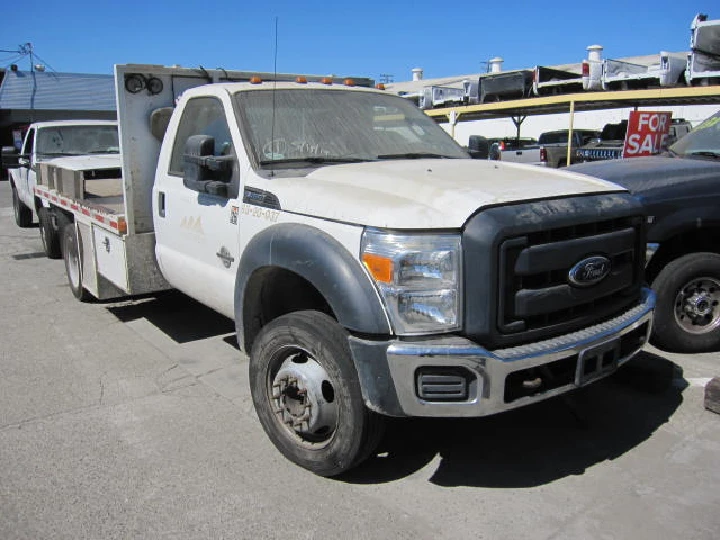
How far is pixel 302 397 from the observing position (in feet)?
11.3

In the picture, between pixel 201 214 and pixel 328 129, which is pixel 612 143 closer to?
pixel 328 129

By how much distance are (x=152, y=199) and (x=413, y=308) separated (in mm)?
3142

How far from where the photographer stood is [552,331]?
3.10 meters

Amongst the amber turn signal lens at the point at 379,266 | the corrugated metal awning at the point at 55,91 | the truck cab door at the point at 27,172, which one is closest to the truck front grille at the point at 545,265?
the amber turn signal lens at the point at 379,266

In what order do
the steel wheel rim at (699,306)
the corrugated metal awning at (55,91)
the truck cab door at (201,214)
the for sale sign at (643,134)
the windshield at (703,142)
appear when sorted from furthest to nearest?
1. the corrugated metal awning at (55,91)
2. the for sale sign at (643,134)
3. the windshield at (703,142)
4. the steel wheel rim at (699,306)
5. the truck cab door at (201,214)

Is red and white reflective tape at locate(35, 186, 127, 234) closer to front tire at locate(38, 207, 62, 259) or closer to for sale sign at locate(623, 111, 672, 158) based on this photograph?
front tire at locate(38, 207, 62, 259)

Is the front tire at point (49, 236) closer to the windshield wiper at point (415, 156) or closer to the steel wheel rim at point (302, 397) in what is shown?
the windshield wiper at point (415, 156)

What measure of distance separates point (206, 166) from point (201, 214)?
49 cm

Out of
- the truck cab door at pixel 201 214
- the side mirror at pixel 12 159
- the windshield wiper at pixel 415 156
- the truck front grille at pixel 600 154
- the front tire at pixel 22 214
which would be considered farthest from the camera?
the truck front grille at pixel 600 154

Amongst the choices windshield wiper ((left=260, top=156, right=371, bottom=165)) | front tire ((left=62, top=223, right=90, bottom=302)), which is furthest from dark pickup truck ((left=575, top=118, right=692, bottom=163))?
front tire ((left=62, top=223, right=90, bottom=302))

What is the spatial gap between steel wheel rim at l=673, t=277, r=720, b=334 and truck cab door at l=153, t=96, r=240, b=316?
346cm

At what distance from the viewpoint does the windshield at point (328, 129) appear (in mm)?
4074

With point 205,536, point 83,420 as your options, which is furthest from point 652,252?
point 83,420

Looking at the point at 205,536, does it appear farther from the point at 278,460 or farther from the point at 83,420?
the point at 83,420
